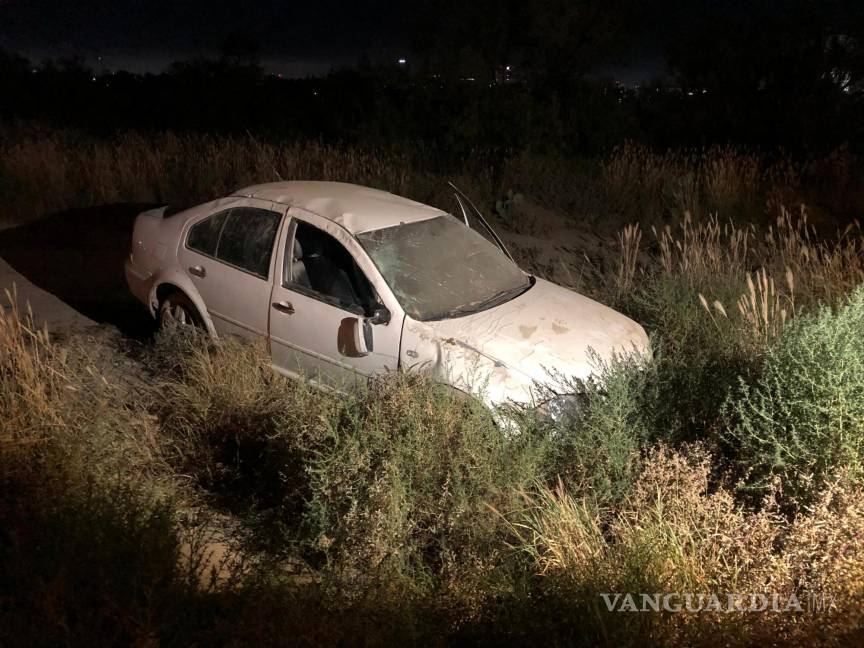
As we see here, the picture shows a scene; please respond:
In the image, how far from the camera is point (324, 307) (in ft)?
17.4

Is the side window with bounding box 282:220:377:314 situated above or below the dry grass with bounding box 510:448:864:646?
above

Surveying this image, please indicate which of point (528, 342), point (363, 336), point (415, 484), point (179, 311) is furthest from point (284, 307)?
point (415, 484)

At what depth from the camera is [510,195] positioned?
11445mm

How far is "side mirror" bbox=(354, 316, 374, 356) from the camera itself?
5.05 m

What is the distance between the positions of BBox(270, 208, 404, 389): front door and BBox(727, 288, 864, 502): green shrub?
2.18m

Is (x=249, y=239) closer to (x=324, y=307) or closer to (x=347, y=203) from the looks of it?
(x=347, y=203)

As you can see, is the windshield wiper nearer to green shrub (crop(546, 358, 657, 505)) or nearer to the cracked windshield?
the cracked windshield

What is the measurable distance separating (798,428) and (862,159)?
485 inches

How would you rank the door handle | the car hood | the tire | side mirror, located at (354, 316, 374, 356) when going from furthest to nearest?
the tire → the door handle → side mirror, located at (354, 316, 374, 356) → the car hood

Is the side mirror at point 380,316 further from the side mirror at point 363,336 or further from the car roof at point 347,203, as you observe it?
the car roof at point 347,203

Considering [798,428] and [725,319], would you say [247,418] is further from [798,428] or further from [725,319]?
[725,319]

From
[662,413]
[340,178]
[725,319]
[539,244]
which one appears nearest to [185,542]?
[662,413]

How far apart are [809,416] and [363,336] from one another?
2609mm

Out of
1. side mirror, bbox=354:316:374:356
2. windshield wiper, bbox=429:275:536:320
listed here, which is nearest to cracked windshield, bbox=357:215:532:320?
windshield wiper, bbox=429:275:536:320
